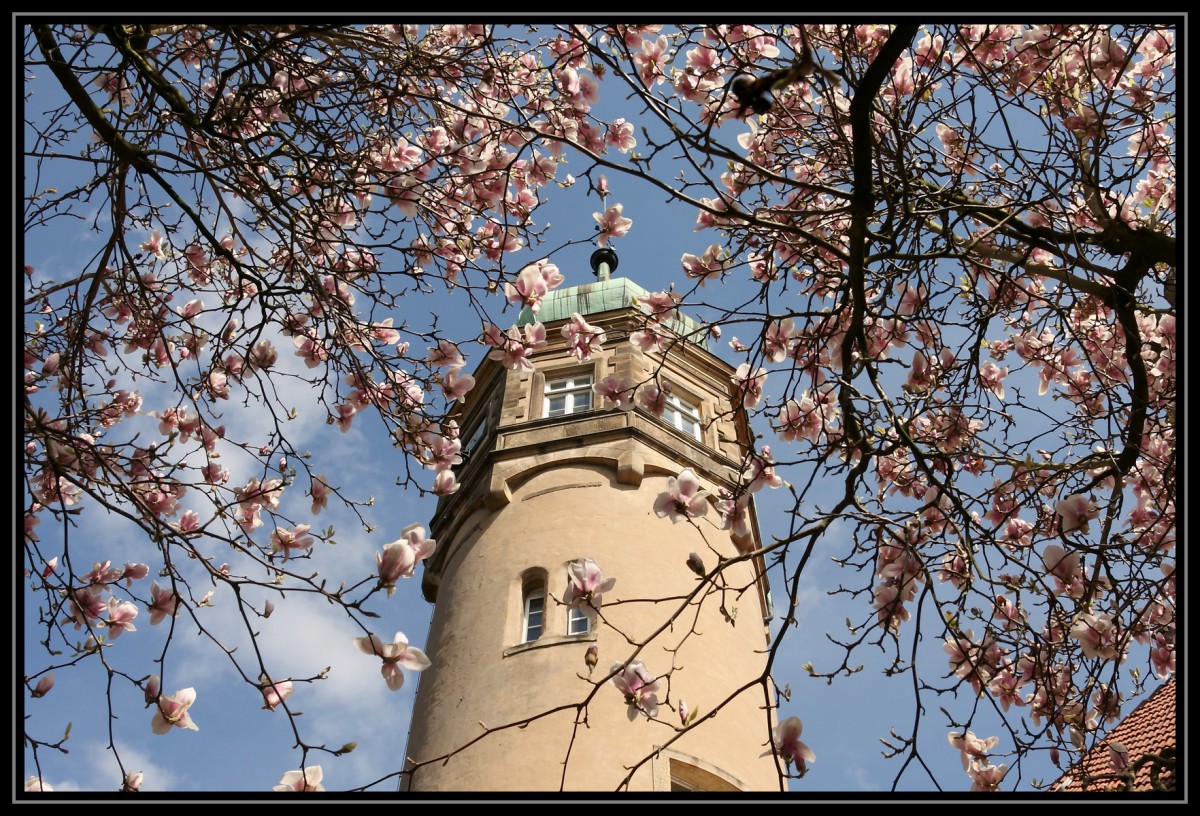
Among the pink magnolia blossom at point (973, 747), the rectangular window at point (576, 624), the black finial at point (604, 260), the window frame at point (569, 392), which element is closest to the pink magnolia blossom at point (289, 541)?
the pink magnolia blossom at point (973, 747)

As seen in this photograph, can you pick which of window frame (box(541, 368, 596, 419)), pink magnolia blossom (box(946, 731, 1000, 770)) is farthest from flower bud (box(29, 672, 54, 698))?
window frame (box(541, 368, 596, 419))

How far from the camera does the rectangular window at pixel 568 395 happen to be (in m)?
15.2

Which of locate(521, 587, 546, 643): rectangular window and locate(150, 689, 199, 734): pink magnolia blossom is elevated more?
locate(521, 587, 546, 643): rectangular window

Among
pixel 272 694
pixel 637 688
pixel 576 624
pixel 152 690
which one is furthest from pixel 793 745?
pixel 576 624

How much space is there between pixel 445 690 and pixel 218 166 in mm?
8432

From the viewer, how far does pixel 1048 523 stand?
5.26m

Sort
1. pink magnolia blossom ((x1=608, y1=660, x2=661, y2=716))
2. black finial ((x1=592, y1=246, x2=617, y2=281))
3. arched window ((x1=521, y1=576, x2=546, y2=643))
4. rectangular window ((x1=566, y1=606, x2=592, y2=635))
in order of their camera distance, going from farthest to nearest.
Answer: black finial ((x1=592, y1=246, x2=617, y2=281)) → arched window ((x1=521, y1=576, x2=546, y2=643)) → rectangular window ((x1=566, y1=606, x2=592, y2=635)) → pink magnolia blossom ((x1=608, y1=660, x2=661, y2=716))

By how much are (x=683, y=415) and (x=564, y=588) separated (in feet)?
13.3

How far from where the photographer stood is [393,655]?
3.81m

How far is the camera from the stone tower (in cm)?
1080

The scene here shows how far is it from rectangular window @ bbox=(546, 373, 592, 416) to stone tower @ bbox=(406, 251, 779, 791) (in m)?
0.04

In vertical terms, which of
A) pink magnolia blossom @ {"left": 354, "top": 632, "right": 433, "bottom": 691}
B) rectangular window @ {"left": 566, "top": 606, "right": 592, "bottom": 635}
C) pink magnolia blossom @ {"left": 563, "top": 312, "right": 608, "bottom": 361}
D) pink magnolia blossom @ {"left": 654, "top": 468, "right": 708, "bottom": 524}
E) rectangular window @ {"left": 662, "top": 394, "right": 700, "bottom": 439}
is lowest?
pink magnolia blossom @ {"left": 354, "top": 632, "right": 433, "bottom": 691}

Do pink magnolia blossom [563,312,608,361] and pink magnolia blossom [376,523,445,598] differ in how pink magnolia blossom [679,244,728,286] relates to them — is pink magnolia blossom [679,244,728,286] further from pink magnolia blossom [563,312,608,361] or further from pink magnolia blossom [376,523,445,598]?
pink magnolia blossom [376,523,445,598]
